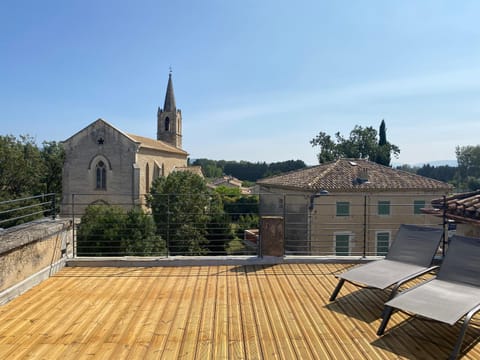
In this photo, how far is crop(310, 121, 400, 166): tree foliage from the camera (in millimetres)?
47566

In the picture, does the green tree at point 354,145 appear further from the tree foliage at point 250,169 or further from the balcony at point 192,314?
the balcony at point 192,314

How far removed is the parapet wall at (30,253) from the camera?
4418 millimetres

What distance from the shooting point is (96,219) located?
18.9 m

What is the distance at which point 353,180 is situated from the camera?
22.8m

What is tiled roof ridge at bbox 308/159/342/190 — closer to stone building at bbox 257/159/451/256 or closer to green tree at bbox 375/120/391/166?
stone building at bbox 257/159/451/256

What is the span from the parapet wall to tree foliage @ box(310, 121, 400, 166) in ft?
143

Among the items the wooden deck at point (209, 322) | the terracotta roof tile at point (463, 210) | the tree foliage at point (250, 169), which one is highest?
the tree foliage at point (250, 169)

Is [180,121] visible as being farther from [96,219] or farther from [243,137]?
[96,219]

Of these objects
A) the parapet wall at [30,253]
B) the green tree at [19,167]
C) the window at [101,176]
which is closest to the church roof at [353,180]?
the window at [101,176]

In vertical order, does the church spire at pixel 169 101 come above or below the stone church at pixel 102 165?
above

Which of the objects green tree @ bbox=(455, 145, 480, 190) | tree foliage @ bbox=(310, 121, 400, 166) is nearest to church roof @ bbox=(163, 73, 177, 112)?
tree foliage @ bbox=(310, 121, 400, 166)

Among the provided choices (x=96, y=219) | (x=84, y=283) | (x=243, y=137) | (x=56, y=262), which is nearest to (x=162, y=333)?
(x=84, y=283)

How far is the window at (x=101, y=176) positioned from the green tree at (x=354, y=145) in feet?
89.4

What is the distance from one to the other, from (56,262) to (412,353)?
16.7ft
